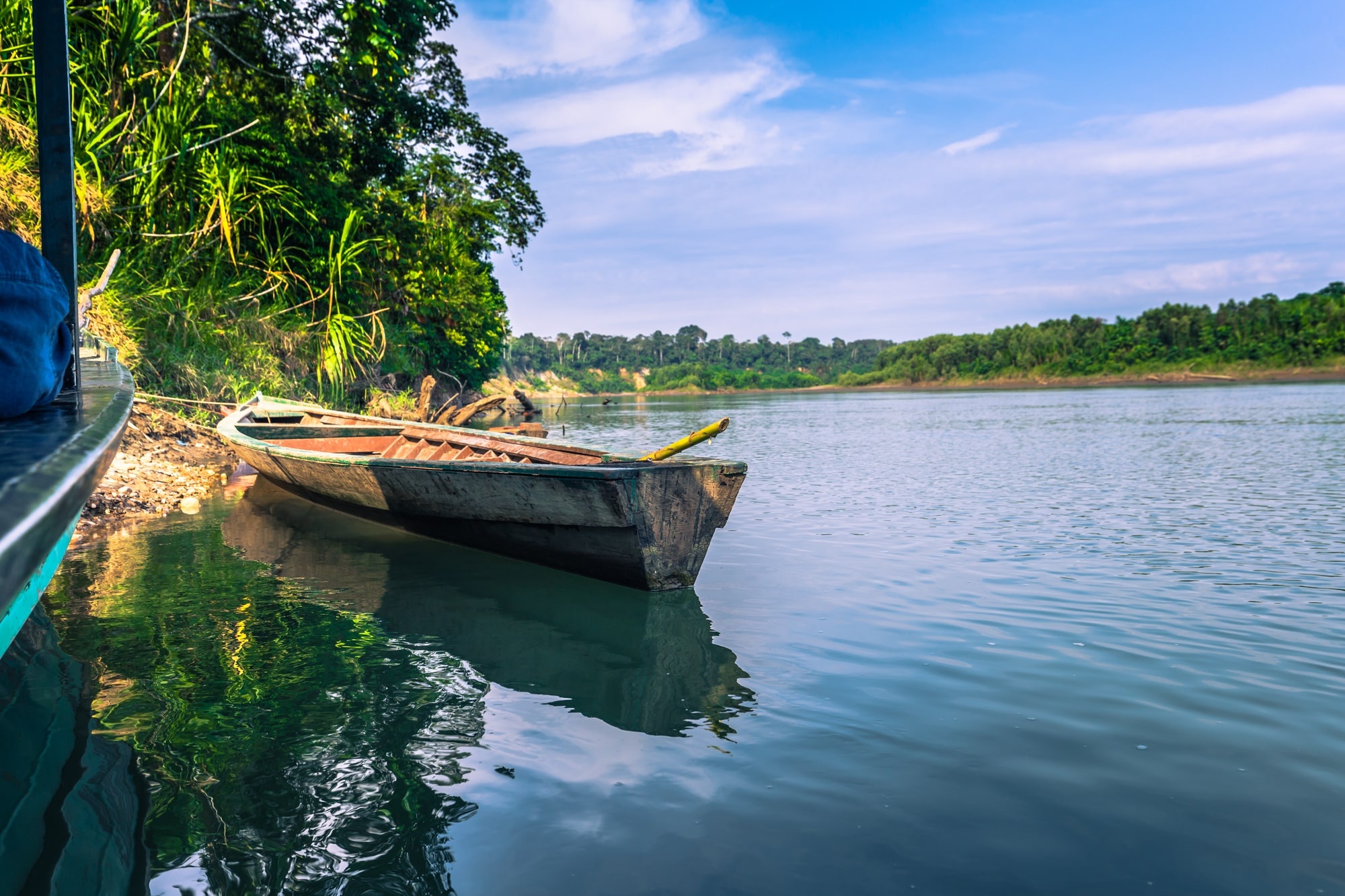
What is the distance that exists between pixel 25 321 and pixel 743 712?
9.20 ft

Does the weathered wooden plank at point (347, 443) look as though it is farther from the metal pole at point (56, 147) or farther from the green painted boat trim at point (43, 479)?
the green painted boat trim at point (43, 479)

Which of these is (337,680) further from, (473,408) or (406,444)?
(473,408)

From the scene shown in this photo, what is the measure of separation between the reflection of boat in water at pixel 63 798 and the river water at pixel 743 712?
2.8 inches

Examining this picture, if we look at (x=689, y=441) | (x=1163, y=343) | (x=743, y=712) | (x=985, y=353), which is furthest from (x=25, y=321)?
(x=985, y=353)

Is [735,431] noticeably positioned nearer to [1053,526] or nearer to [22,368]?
[1053,526]

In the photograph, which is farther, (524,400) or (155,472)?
(524,400)

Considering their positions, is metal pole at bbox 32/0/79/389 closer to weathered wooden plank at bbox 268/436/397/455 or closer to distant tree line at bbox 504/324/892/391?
weathered wooden plank at bbox 268/436/397/455

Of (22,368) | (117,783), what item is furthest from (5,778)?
(22,368)

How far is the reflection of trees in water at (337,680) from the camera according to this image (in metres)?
2.30

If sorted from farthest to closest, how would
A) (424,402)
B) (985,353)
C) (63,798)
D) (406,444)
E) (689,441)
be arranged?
(985,353), (424,402), (406,444), (689,441), (63,798)

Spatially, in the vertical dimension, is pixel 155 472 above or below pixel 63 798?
above

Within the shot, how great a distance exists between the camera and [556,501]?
197 inches

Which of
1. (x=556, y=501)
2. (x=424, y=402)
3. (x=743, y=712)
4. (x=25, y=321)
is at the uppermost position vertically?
(x=25, y=321)

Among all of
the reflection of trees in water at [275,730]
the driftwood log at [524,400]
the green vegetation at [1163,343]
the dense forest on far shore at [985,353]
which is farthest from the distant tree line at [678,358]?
the reflection of trees in water at [275,730]
